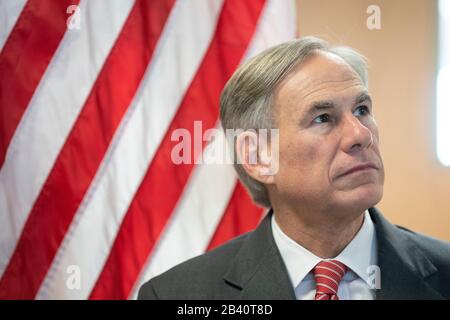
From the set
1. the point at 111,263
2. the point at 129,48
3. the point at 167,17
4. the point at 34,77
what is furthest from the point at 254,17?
the point at 111,263

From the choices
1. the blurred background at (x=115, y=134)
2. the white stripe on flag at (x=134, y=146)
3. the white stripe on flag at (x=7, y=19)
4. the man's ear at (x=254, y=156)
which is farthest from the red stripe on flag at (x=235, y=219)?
the white stripe on flag at (x=7, y=19)

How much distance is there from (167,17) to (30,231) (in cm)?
68

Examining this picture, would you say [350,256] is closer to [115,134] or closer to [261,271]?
[261,271]

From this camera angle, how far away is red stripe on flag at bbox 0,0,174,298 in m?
1.48

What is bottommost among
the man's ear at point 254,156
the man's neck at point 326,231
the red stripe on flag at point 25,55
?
the man's neck at point 326,231

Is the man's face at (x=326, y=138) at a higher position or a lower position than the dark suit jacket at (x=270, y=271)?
higher

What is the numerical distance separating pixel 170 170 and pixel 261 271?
1.84 ft

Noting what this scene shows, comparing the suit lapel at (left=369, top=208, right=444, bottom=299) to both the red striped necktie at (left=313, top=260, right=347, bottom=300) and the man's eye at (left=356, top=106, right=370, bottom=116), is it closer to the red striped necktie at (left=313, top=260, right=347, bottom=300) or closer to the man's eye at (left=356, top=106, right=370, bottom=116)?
the red striped necktie at (left=313, top=260, right=347, bottom=300)

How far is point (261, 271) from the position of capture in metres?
1.03

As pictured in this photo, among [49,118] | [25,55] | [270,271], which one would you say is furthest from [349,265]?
[25,55]

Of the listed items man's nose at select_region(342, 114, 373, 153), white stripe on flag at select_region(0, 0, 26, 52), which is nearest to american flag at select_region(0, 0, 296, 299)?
white stripe on flag at select_region(0, 0, 26, 52)

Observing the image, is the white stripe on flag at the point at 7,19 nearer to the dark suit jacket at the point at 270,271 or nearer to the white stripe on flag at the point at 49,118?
the white stripe on flag at the point at 49,118

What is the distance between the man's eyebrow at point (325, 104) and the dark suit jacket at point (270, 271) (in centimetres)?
22

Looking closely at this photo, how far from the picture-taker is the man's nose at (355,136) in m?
0.97
